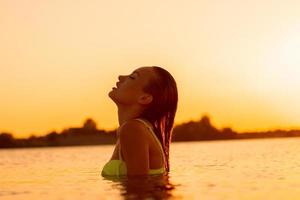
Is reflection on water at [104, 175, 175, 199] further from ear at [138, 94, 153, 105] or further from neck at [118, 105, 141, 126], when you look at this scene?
ear at [138, 94, 153, 105]

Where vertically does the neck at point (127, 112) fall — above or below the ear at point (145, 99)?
below

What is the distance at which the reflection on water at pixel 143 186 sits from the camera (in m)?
8.13

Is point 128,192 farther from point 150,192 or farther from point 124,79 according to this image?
point 124,79

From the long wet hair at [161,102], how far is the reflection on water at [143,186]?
0.55 meters

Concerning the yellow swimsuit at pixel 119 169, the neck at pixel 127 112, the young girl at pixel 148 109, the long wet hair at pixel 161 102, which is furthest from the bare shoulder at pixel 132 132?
the long wet hair at pixel 161 102

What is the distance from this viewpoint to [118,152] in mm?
9273

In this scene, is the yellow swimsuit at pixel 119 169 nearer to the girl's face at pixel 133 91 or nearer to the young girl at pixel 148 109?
the young girl at pixel 148 109

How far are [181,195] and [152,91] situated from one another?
1.52m

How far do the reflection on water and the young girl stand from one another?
10cm

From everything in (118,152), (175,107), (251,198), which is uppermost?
(175,107)

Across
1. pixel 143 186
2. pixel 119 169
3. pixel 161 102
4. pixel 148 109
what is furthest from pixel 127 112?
pixel 143 186

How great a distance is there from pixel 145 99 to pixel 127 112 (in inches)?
12.1

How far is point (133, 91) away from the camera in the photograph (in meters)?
9.11

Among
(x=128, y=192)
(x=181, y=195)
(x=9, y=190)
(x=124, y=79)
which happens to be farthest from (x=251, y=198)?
(x=9, y=190)
